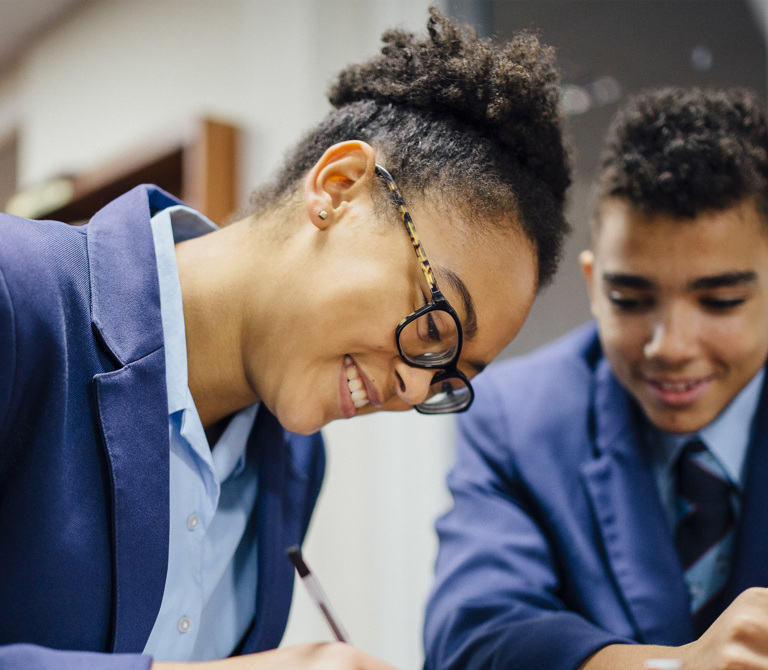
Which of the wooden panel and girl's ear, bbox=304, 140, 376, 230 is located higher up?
the wooden panel

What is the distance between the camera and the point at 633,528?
1.05 meters

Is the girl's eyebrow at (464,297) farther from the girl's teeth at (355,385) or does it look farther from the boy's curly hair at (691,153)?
the boy's curly hair at (691,153)

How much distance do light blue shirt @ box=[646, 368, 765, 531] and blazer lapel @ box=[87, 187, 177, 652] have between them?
2.41 feet

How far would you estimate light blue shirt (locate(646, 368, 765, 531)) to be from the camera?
3.56ft

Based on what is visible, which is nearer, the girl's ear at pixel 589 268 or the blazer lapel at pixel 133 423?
the blazer lapel at pixel 133 423

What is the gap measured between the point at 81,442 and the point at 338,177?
36 centimetres

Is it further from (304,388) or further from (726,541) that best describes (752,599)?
(304,388)

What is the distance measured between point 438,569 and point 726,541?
16.0 inches

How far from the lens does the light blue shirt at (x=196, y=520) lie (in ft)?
2.51

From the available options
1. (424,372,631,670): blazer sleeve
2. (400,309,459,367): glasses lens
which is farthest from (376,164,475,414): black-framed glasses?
(424,372,631,670): blazer sleeve

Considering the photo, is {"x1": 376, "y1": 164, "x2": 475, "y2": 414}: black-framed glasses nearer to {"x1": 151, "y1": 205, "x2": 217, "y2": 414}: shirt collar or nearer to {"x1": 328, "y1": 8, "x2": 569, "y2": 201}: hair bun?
{"x1": 328, "y1": 8, "x2": 569, "y2": 201}: hair bun

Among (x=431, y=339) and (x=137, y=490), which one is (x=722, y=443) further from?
(x=137, y=490)

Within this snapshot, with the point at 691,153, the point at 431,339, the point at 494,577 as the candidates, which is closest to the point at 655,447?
the point at 494,577

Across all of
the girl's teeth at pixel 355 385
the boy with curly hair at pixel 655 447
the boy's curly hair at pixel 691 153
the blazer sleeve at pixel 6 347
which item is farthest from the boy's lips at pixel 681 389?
the blazer sleeve at pixel 6 347
